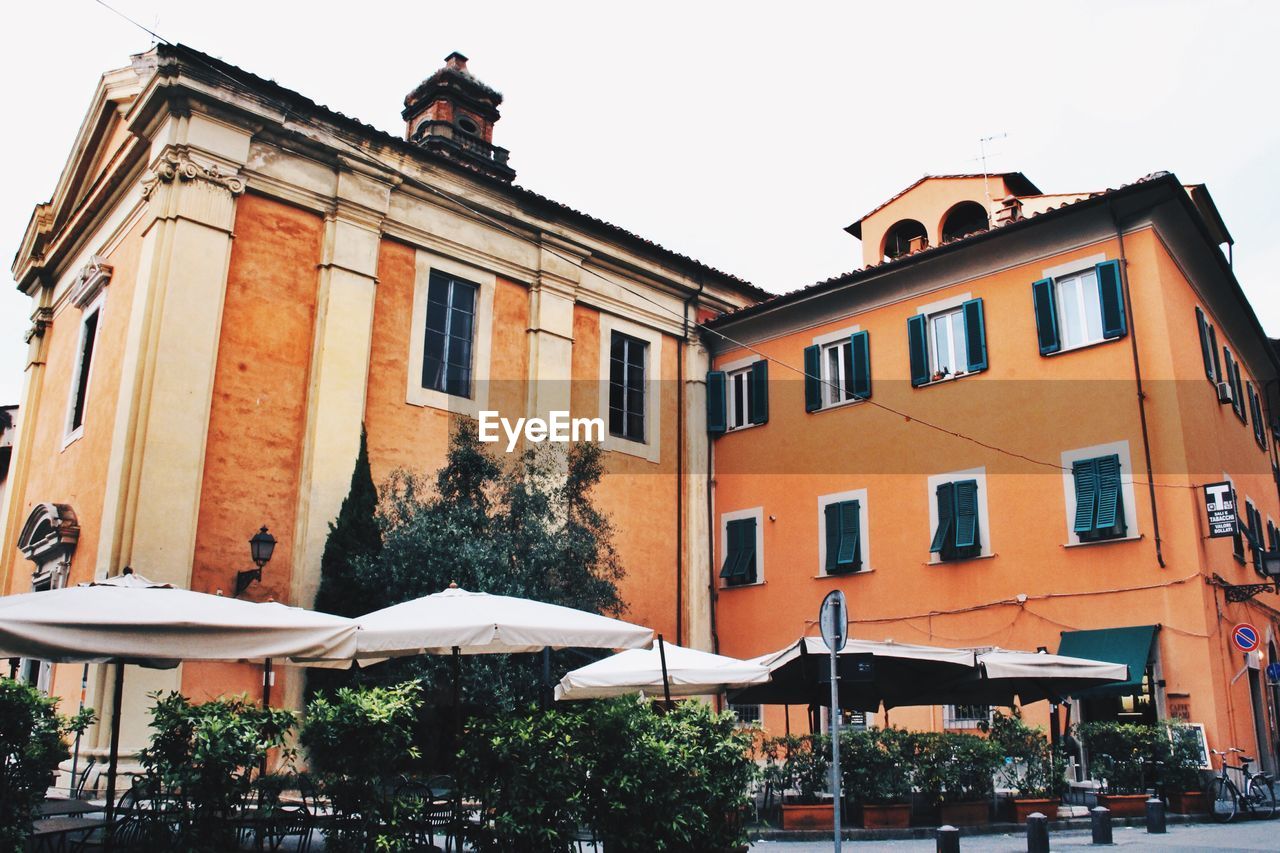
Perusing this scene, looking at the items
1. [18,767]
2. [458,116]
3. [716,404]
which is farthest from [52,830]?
[458,116]

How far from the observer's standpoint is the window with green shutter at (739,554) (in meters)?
19.7

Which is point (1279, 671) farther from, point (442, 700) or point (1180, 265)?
point (442, 700)

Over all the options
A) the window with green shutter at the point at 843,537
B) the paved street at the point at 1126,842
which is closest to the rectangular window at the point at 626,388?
the window with green shutter at the point at 843,537

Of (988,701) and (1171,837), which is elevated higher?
(988,701)

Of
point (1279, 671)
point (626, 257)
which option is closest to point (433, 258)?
point (626, 257)

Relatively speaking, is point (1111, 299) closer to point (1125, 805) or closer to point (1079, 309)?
point (1079, 309)

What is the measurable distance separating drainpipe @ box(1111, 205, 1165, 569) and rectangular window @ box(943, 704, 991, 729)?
11.9 ft

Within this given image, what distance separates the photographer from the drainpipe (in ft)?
47.6

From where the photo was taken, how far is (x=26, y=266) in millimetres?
20250

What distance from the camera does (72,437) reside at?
16125 millimetres

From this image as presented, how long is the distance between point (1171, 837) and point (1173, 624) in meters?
3.84

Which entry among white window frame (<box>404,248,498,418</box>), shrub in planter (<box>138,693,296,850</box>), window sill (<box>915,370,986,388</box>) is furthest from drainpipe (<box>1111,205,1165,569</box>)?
shrub in planter (<box>138,693,296,850</box>)

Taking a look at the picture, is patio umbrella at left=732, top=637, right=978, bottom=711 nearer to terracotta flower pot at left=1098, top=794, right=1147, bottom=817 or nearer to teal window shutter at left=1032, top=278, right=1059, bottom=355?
terracotta flower pot at left=1098, top=794, right=1147, bottom=817

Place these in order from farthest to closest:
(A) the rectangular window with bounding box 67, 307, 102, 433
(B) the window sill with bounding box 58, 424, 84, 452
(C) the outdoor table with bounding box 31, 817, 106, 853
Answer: (A) the rectangular window with bounding box 67, 307, 102, 433 → (B) the window sill with bounding box 58, 424, 84, 452 → (C) the outdoor table with bounding box 31, 817, 106, 853
